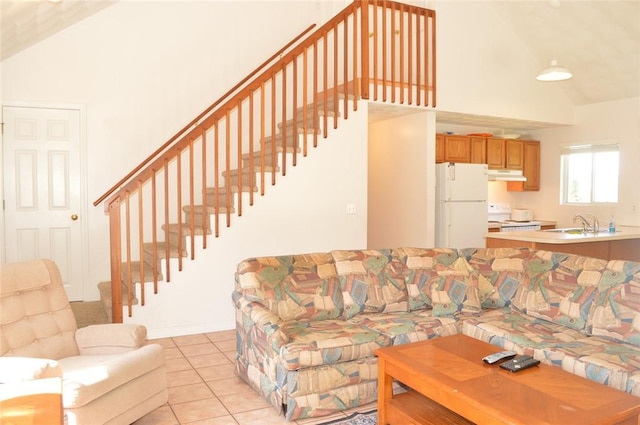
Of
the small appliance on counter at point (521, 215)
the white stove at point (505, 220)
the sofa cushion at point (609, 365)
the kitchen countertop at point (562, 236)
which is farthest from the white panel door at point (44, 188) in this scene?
the small appliance on counter at point (521, 215)

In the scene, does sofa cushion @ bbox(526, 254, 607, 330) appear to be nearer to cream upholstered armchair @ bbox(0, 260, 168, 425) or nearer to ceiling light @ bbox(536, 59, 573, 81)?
ceiling light @ bbox(536, 59, 573, 81)

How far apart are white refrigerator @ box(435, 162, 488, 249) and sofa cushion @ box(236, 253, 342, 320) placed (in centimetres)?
322

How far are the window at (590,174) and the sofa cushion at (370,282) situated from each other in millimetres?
5094

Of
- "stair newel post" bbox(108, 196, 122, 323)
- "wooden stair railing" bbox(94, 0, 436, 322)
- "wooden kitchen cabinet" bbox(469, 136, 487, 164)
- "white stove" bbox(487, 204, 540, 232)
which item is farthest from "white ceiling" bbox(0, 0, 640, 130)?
"stair newel post" bbox(108, 196, 122, 323)

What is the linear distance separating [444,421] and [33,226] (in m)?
4.69

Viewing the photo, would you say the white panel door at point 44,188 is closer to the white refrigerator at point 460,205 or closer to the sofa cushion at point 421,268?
the sofa cushion at point 421,268

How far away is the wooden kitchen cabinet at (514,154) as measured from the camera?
7.68 meters

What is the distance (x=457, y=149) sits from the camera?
7043mm

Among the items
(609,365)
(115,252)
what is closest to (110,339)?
(115,252)

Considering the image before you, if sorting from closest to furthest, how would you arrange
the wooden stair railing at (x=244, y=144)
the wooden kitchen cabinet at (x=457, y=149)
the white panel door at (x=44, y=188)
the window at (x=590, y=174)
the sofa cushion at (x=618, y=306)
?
the sofa cushion at (x=618, y=306), the wooden stair railing at (x=244, y=144), the white panel door at (x=44, y=188), the wooden kitchen cabinet at (x=457, y=149), the window at (x=590, y=174)

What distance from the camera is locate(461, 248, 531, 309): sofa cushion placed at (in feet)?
12.3

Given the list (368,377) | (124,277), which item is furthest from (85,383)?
(124,277)

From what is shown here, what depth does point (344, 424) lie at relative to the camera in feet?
9.03

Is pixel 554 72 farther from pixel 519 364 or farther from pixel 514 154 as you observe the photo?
pixel 519 364
